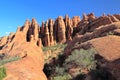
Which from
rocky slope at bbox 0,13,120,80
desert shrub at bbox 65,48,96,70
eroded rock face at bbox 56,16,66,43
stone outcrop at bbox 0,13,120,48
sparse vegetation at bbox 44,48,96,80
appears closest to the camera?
sparse vegetation at bbox 44,48,96,80

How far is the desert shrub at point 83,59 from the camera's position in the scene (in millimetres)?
42716

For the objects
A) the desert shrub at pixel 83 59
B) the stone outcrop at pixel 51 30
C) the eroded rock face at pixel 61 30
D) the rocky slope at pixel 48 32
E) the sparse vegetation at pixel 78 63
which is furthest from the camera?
the eroded rock face at pixel 61 30

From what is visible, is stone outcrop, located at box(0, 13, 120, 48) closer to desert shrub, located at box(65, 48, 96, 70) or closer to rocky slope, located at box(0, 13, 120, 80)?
rocky slope, located at box(0, 13, 120, 80)

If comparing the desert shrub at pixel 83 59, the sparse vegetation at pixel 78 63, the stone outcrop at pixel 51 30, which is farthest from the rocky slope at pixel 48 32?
the desert shrub at pixel 83 59

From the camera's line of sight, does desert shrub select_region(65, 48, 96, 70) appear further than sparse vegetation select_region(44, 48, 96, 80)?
Yes

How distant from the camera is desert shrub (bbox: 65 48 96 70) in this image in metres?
42.7

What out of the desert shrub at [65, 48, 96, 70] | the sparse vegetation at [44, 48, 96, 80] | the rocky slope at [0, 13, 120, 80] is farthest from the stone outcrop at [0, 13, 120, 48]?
the desert shrub at [65, 48, 96, 70]

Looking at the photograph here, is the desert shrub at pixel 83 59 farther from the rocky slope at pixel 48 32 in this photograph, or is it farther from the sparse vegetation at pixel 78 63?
the rocky slope at pixel 48 32

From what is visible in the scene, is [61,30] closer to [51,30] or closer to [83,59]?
[51,30]

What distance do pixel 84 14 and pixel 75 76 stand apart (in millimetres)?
77347

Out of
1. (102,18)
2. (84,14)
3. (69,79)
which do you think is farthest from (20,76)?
(84,14)

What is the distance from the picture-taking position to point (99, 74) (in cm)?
3744

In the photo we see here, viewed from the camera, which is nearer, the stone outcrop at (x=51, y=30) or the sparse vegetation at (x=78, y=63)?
the sparse vegetation at (x=78, y=63)

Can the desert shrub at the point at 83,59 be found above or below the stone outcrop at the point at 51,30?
below
